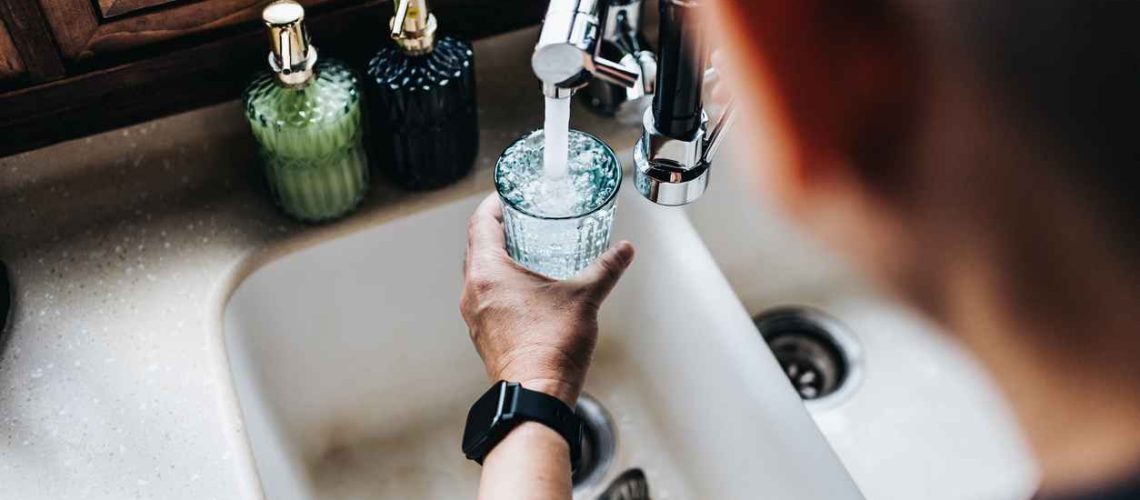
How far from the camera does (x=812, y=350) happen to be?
3.33ft

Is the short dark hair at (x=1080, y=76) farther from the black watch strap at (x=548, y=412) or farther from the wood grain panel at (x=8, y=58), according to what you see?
the wood grain panel at (x=8, y=58)

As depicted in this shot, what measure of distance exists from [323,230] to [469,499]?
0.94ft

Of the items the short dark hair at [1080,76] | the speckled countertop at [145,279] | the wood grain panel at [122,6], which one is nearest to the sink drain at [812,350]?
the speckled countertop at [145,279]

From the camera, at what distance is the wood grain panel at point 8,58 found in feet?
2.43

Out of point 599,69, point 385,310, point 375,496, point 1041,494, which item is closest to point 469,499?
point 375,496

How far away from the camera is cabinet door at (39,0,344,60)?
2.47 feet

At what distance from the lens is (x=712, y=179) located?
0.97m

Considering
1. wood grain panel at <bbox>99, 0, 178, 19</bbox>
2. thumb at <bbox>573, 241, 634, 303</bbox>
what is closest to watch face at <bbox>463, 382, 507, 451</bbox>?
thumb at <bbox>573, 241, 634, 303</bbox>

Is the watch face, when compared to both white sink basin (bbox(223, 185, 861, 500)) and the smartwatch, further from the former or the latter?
white sink basin (bbox(223, 185, 861, 500))

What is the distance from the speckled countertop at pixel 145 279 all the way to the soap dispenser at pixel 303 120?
0.05m

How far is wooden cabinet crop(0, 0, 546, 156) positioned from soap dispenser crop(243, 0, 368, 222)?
62mm

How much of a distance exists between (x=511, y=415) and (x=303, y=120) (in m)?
0.32

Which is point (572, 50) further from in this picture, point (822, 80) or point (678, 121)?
point (822, 80)

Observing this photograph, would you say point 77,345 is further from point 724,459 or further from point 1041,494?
point 1041,494
